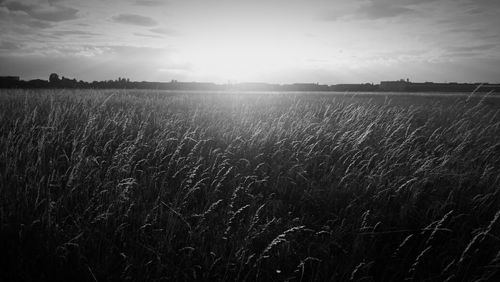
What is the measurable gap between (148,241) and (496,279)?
116 inches

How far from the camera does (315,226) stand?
326cm

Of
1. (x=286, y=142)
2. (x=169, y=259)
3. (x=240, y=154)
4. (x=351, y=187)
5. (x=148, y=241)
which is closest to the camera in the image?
(x=169, y=259)

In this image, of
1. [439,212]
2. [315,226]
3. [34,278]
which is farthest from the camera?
[439,212]

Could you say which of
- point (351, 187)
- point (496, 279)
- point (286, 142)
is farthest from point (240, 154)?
point (496, 279)

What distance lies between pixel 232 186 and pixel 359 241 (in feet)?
5.37

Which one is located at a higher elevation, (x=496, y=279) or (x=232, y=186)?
(x=232, y=186)

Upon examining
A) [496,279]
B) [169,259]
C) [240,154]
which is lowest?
[496,279]

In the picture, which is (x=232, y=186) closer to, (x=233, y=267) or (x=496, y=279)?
(x=233, y=267)

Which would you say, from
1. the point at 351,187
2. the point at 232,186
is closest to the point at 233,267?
the point at 232,186

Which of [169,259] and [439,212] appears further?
[439,212]

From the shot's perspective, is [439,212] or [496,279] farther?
[439,212]

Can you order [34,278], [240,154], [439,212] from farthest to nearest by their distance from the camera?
1. [240,154]
2. [439,212]
3. [34,278]

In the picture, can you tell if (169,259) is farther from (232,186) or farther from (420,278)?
(420,278)

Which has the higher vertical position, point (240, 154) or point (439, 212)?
point (240, 154)
